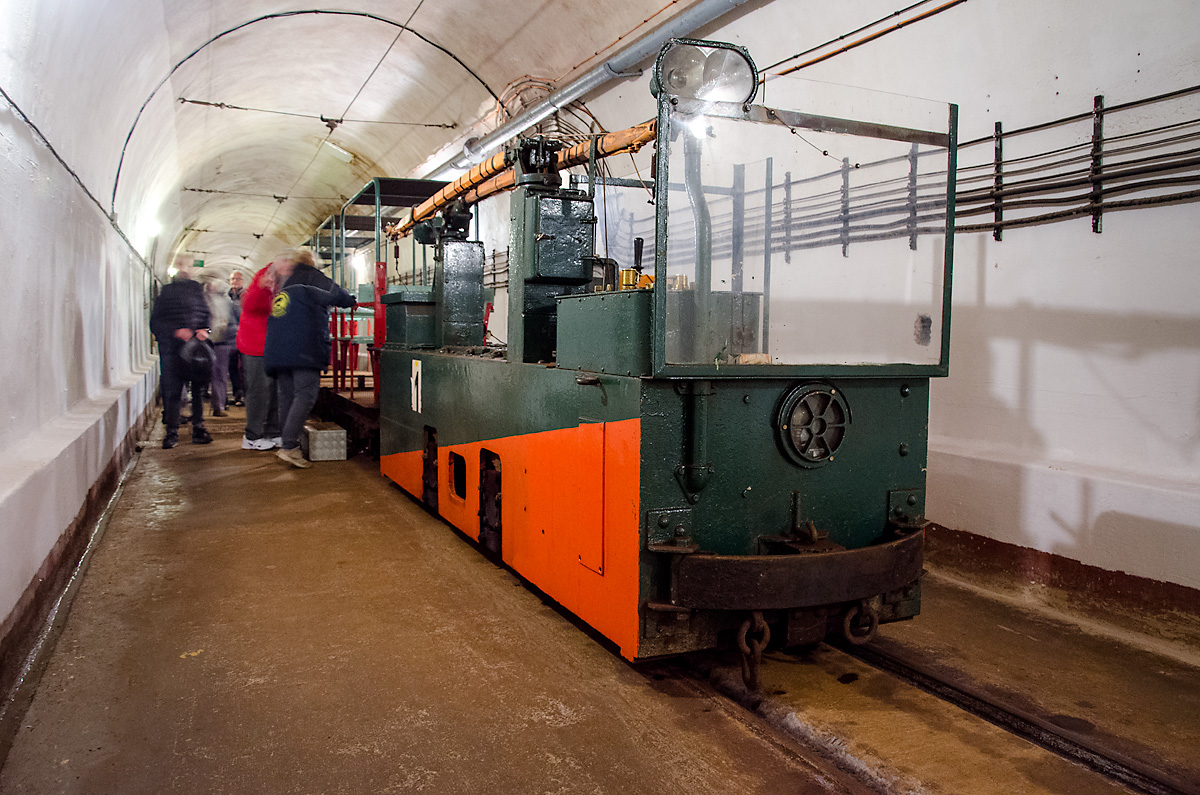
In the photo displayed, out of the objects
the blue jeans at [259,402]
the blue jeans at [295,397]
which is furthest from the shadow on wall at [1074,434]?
the blue jeans at [259,402]

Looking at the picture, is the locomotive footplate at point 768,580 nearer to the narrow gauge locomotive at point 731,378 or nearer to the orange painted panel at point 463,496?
the narrow gauge locomotive at point 731,378

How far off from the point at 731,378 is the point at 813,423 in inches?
16.6

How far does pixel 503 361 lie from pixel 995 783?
2.93 metres

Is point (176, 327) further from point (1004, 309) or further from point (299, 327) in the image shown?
point (1004, 309)

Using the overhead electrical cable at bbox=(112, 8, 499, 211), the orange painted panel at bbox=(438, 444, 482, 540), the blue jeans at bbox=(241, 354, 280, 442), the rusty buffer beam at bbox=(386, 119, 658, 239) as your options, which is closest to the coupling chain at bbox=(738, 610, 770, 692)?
the rusty buffer beam at bbox=(386, 119, 658, 239)

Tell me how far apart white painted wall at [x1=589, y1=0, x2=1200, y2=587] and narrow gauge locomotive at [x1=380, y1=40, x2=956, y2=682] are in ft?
2.45

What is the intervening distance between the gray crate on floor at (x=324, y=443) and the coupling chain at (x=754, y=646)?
5.87m

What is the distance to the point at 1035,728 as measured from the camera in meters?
2.80

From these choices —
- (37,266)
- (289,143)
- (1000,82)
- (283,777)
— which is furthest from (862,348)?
(289,143)

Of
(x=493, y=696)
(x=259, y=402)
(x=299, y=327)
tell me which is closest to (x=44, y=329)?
(x=299, y=327)

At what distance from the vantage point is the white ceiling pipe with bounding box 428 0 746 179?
5.96m

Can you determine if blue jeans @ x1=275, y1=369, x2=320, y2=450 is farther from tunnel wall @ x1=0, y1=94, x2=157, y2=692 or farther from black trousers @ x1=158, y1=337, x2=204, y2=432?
black trousers @ x1=158, y1=337, x2=204, y2=432

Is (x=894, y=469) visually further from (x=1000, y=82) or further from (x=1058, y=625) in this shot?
(x=1000, y=82)

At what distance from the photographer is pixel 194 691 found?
2.96 meters
